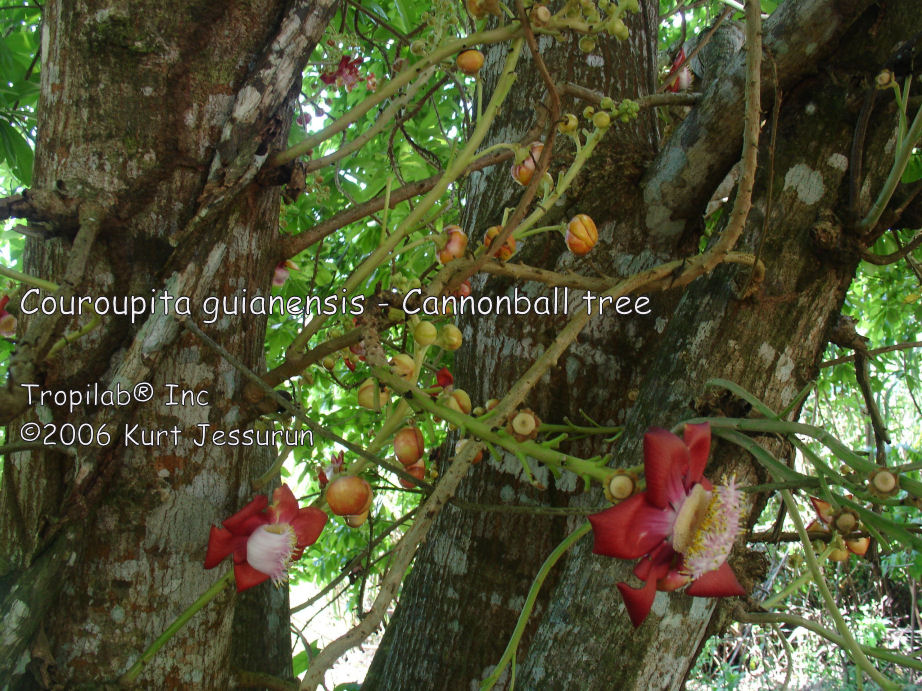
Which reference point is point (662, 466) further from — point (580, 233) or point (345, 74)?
point (345, 74)

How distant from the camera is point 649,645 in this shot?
0.84 m

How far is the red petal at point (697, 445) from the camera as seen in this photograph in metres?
0.62

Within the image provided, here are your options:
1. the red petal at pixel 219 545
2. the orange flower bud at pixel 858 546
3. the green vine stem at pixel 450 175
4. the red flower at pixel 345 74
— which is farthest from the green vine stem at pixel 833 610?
the red flower at pixel 345 74

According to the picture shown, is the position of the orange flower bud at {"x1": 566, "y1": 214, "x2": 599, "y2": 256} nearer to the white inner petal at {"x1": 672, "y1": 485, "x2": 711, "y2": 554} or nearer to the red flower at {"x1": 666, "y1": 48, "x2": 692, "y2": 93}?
the white inner petal at {"x1": 672, "y1": 485, "x2": 711, "y2": 554}

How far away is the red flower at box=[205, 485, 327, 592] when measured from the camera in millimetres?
742

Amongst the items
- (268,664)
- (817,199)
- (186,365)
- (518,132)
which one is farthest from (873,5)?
(268,664)

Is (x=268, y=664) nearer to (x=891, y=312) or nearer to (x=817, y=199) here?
(x=817, y=199)

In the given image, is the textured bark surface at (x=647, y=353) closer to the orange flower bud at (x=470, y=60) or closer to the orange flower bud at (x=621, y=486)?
the orange flower bud at (x=621, y=486)

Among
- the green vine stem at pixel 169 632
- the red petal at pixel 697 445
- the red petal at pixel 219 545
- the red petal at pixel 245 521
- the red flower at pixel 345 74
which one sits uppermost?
the red flower at pixel 345 74

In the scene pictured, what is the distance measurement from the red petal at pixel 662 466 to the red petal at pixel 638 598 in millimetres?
85

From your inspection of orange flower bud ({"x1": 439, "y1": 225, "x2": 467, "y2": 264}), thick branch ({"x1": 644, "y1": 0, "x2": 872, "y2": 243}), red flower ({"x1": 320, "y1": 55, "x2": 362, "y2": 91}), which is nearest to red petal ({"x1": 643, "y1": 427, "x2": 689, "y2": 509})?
orange flower bud ({"x1": 439, "y1": 225, "x2": 467, "y2": 264})

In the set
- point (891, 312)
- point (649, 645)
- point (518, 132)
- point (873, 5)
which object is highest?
point (891, 312)

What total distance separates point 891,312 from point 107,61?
3249mm

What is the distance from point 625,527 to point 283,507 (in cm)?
38
